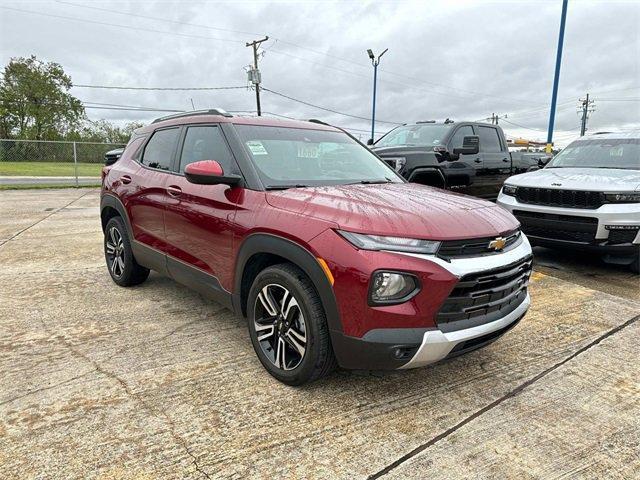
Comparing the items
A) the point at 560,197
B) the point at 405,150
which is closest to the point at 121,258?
the point at 405,150

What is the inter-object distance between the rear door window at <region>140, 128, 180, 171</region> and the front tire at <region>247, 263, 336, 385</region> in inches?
67.6

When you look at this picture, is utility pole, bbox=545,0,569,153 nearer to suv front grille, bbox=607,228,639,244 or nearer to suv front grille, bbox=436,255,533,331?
suv front grille, bbox=607,228,639,244

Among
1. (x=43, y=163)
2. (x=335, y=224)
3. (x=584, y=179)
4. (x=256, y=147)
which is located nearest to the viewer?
(x=335, y=224)

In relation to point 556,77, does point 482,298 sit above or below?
below

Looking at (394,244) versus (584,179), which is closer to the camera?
(394,244)

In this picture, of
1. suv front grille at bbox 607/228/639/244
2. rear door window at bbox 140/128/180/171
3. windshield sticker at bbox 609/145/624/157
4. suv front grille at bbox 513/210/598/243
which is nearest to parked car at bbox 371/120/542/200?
windshield sticker at bbox 609/145/624/157

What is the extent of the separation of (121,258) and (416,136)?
5258 mm

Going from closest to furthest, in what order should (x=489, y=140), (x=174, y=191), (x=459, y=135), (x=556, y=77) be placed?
(x=174, y=191) → (x=459, y=135) → (x=489, y=140) → (x=556, y=77)

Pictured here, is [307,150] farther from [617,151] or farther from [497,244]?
[617,151]

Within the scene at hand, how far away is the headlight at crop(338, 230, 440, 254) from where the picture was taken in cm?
233

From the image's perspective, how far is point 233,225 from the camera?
3.02 meters

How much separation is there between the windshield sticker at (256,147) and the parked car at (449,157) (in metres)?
3.58

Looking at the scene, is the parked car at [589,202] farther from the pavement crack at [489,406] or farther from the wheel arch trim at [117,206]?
the wheel arch trim at [117,206]

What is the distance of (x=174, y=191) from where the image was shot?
143 inches
